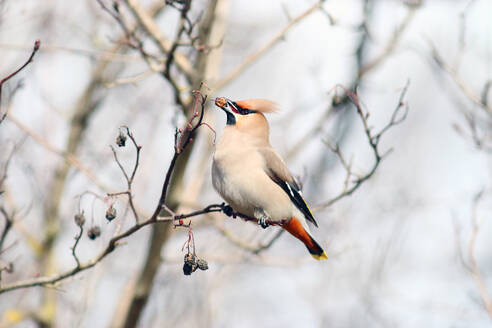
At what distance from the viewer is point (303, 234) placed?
4430mm

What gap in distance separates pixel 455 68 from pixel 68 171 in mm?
4447

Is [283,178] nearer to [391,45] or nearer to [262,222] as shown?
[262,222]

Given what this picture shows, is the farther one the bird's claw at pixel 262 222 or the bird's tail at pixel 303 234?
the bird's tail at pixel 303 234

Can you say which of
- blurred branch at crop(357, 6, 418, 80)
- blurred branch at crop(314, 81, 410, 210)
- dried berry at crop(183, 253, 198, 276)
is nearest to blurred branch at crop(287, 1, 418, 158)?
blurred branch at crop(357, 6, 418, 80)

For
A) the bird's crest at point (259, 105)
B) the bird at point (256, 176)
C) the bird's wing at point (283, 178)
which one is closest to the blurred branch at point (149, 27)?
the bird's crest at point (259, 105)

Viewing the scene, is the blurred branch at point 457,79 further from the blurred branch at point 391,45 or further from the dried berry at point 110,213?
the dried berry at point 110,213

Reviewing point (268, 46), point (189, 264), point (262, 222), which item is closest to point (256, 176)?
point (262, 222)

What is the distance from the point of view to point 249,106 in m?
4.70

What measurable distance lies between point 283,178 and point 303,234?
420 millimetres

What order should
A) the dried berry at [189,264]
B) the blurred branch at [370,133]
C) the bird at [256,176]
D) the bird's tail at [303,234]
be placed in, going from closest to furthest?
1. the dried berry at [189,264]
2. the blurred branch at [370,133]
3. the bird at [256,176]
4. the bird's tail at [303,234]

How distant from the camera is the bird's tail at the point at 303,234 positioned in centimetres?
432

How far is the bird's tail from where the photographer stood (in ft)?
14.2

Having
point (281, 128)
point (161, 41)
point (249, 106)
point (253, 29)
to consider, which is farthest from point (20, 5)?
point (253, 29)

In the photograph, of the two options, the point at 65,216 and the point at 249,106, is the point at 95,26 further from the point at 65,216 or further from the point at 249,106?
the point at 249,106
